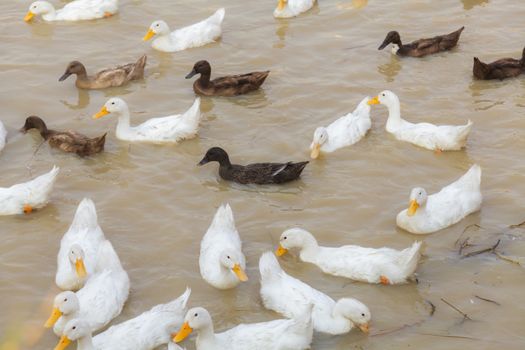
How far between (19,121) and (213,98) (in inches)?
104

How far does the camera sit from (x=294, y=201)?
10172 mm

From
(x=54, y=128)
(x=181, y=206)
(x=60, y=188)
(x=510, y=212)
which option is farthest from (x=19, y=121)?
(x=510, y=212)

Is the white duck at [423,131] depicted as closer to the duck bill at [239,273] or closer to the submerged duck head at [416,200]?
the submerged duck head at [416,200]

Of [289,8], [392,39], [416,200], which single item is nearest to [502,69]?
[392,39]

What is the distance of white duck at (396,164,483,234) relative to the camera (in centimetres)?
939

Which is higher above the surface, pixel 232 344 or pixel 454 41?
pixel 454 41

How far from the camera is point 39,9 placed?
579 inches

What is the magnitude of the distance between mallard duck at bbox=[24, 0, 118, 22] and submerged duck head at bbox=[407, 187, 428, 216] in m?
7.44

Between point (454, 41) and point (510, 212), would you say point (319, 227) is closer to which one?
point (510, 212)

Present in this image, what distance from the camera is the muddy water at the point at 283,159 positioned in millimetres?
8484

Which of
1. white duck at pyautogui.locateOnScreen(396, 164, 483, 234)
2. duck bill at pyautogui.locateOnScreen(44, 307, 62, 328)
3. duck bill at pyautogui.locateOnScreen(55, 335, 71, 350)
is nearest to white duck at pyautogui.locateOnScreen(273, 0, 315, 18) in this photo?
white duck at pyautogui.locateOnScreen(396, 164, 483, 234)

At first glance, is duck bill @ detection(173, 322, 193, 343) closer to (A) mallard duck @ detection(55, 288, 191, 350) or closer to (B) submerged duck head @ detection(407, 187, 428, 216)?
(A) mallard duck @ detection(55, 288, 191, 350)

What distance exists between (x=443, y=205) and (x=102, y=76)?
550 cm

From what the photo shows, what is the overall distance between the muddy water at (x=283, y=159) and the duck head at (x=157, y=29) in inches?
15.3
